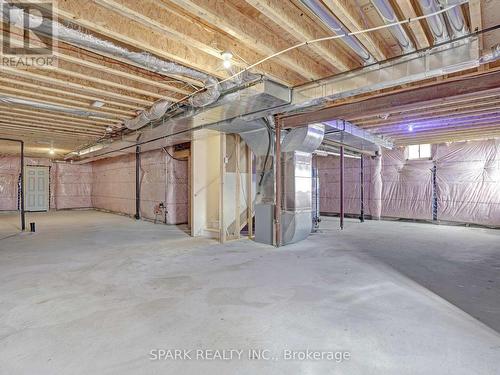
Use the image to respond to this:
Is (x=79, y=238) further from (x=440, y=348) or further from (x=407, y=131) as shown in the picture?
(x=407, y=131)

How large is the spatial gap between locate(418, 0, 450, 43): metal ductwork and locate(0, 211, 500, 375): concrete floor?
2238 mm

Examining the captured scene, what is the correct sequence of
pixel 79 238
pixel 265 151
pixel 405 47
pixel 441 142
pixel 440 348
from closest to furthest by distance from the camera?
pixel 440 348, pixel 405 47, pixel 265 151, pixel 79 238, pixel 441 142

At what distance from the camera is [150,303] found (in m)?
2.37

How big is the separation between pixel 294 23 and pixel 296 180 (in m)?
2.75

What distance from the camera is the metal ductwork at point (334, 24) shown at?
1928 mm

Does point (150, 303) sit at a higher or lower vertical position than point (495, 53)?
lower

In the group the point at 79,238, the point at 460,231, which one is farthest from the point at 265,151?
the point at 460,231

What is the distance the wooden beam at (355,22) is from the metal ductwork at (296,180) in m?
1.83

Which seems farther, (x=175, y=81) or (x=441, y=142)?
(x=441, y=142)

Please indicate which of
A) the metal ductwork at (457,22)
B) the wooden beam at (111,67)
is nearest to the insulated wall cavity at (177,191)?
the wooden beam at (111,67)

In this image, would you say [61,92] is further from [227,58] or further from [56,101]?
[227,58]

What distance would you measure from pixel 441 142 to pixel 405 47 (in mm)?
A: 5764

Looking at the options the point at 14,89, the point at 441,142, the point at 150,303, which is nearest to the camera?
the point at 150,303

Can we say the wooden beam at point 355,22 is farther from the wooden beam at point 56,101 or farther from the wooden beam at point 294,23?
the wooden beam at point 56,101
